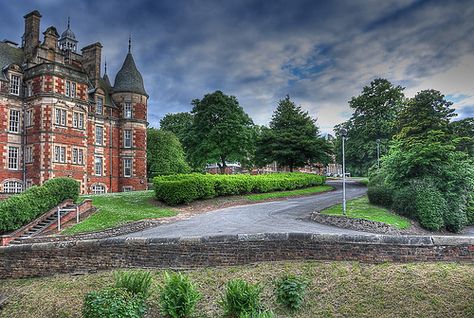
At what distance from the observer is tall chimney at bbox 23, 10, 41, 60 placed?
35.6 metres

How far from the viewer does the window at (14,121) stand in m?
33.6

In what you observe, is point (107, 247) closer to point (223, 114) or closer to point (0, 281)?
point (0, 281)

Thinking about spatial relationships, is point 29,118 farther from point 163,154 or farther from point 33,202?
point 163,154

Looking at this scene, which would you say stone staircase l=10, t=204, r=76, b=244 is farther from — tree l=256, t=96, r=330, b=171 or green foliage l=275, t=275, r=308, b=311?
tree l=256, t=96, r=330, b=171

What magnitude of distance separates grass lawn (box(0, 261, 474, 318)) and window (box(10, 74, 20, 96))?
29577 millimetres

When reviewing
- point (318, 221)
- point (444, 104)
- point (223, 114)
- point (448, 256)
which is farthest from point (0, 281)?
point (444, 104)

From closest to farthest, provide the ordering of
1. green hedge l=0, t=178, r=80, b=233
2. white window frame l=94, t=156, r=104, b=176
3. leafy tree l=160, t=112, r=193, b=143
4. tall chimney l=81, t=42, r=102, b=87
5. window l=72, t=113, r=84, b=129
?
green hedge l=0, t=178, r=80, b=233, window l=72, t=113, r=84, b=129, white window frame l=94, t=156, r=104, b=176, tall chimney l=81, t=42, r=102, b=87, leafy tree l=160, t=112, r=193, b=143

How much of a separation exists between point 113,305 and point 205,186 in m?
20.4

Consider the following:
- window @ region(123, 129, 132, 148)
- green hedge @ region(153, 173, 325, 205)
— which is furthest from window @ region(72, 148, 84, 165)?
green hedge @ region(153, 173, 325, 205)

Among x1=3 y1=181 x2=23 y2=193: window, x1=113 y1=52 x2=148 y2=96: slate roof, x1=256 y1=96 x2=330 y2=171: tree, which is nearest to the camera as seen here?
x1=3 y1=181 x2=23 y2=193: window

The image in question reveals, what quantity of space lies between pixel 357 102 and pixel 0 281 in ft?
171

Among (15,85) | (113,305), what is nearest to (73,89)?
(15,85)

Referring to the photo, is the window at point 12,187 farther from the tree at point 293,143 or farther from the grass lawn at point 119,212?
the tree at point 293,143

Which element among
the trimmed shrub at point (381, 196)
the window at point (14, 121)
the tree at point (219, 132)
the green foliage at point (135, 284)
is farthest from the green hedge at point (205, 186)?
the green foliage at point (135, 284)
